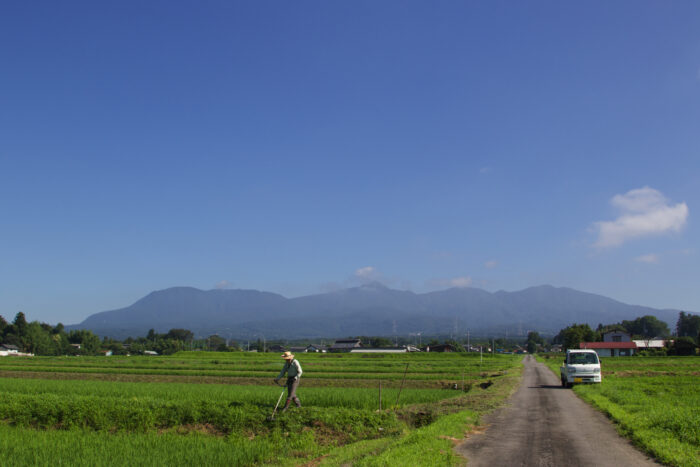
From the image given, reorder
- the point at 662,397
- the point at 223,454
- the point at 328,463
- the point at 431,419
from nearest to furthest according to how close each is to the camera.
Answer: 1. the point at 328,463
2. the point at 223,454
3. the point at 431,419
4. the point at 662,397

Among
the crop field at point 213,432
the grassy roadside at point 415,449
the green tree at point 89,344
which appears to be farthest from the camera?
the green tree at point 89,344

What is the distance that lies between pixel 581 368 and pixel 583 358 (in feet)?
2.70

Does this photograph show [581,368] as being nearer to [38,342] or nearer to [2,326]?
[38,342]

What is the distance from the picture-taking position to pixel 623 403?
18.7 m

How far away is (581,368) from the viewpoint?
27125 mm

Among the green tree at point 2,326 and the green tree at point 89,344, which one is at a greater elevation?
the green tree at point 2,326

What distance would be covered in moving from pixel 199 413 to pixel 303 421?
3540 millimetres

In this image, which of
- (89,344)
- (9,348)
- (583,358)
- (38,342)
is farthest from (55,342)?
(583,358)

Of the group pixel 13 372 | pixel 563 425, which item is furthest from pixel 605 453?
pixel 13 372

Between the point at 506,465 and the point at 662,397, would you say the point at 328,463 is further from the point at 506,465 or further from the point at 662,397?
the point at 662,397

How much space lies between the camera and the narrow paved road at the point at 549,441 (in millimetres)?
10375

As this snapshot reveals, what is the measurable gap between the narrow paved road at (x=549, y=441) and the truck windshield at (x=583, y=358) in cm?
966

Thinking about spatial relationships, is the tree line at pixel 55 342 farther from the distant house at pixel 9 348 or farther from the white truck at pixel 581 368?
the white truck at pixel 581 368

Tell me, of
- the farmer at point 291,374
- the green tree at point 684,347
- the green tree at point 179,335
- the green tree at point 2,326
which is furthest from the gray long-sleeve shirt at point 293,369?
the green tree at point 179,335
